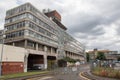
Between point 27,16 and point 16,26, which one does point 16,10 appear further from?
point 27,16

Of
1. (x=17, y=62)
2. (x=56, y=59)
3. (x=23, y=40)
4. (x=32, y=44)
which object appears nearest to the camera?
(x=17, y=62)

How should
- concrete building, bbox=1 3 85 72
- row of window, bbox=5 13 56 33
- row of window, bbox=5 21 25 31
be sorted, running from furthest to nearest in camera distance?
row of window, bbox=5 13 56 33 < row of window, bbox=5 21 25 31 < concrete building, bbox=1 3 85 72

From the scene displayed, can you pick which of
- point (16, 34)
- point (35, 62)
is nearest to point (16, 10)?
point (16, 34)

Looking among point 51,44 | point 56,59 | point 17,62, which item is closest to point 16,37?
point 17,62

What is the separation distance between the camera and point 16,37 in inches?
2393

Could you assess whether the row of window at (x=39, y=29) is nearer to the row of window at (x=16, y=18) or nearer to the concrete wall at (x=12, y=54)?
the row of window at (x=16, y=18)

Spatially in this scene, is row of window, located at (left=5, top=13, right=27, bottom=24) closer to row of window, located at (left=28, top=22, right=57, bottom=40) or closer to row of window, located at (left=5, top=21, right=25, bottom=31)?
row of window, located at (left=5, top=21, right=25, bottom=31)

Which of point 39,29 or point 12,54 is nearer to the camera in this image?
point 12,54

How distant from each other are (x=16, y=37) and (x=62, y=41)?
4500 cm

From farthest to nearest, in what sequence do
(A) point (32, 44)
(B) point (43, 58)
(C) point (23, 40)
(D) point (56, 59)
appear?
(D) point (56, 59), (B) point (43, 58), (A) point (32, 44), (C) point (23, 40)

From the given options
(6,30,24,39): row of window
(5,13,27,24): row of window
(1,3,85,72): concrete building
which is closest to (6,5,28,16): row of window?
(1,3,85,72): concrete building

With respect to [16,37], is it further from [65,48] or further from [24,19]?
[65,48]

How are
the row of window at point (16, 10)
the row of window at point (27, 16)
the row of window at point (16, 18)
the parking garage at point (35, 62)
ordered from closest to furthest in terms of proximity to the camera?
1. the row of window at point (27, 16)
2. the row of window at point (16, 18)
3. the row of window at point (16, 10)
4. the parking garage at point (35, 62)

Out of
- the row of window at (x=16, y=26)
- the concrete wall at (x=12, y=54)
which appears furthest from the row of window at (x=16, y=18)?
the concrete wall at (x=12, y=54)
